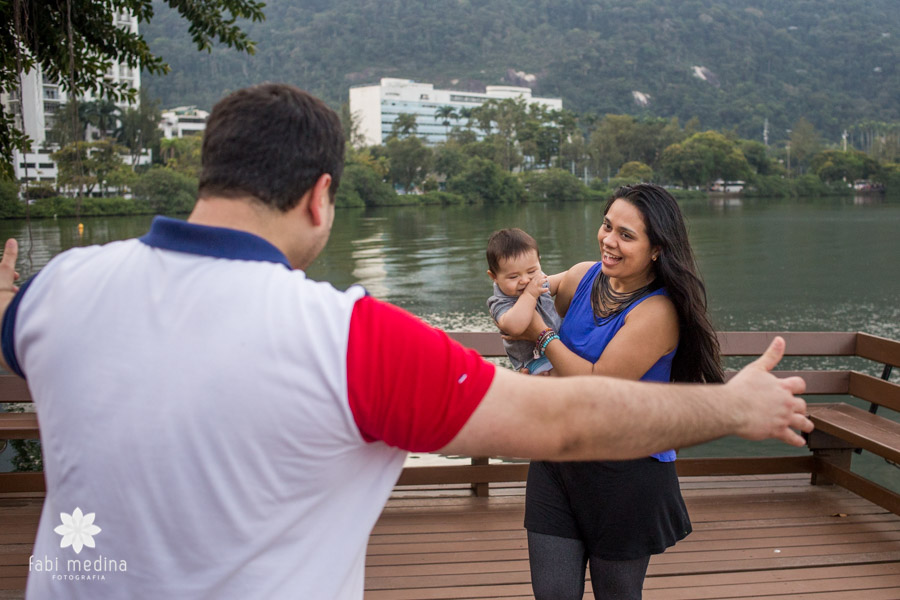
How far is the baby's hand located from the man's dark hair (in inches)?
50.9

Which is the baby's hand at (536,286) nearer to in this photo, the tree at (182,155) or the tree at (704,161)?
the tree at (182,155)

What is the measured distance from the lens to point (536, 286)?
2.37 m

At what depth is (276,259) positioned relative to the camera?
1090 millimetres

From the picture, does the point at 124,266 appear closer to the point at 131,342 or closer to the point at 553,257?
the point at 131,342

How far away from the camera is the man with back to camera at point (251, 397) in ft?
3.27

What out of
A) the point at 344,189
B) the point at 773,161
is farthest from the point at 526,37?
the point at 344,189

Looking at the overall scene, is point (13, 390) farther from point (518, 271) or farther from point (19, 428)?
point (518, 271)

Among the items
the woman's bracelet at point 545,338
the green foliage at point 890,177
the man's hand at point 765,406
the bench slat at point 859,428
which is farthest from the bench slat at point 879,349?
the green foliage at point 890,177

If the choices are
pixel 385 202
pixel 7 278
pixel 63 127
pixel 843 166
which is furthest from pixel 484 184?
pixel 7 278

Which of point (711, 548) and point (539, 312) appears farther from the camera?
point (711, 548)

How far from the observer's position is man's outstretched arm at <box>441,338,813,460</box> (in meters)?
1.09

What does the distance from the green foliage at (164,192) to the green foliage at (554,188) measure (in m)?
35.9

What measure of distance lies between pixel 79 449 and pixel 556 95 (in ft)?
570

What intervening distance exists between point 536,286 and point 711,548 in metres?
1.69
